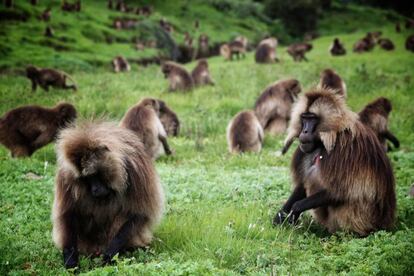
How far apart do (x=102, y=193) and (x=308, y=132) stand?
8.77 ft

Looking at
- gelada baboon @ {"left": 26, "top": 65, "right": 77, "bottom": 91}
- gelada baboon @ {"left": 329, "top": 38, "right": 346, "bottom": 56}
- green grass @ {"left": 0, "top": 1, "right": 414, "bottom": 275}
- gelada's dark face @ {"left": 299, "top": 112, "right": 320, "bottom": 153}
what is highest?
gelada baboon @ {"left": 329, "top": 38, "right": 346, "bottom": 56}

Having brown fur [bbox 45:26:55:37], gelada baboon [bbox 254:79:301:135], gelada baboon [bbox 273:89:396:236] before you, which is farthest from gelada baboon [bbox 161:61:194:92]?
gelada baboon [bbox 273:89:396:236]

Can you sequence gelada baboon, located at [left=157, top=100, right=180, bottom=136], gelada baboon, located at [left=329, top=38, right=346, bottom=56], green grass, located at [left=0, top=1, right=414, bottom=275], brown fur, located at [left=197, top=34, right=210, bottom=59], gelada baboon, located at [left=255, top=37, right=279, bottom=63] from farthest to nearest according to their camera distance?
1. brown fur, located at [left=197, top=34, right=210, bottom=59]
2. gelada baboon, located at [left=329, top=38, right=346, bottom=56]
3. gelada baboon, located at [left=255, top=37, right=279, bottom=63]
4. gelada baboon, located at [left=157, top=100, right=180, bottom=136]
5. green grass, located at [left=0, top=1, right=414, bottom=275]

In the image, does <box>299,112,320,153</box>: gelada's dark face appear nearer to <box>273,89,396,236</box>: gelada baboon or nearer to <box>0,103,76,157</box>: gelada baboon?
<box>273,89,396,236</box>: gelada baboon

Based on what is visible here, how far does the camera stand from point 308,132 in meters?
6.40

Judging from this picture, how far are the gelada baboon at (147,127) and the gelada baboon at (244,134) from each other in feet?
5.63

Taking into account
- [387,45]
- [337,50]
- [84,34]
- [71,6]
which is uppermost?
[71,6]

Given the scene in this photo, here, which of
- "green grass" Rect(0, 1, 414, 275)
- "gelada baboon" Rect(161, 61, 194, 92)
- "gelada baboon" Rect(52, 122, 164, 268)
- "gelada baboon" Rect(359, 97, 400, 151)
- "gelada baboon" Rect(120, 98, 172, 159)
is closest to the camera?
"gelada baboon" Rect(52, 122, 164, 268)

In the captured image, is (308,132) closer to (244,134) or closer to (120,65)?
(244,134)

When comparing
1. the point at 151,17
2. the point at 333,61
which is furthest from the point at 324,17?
the point at 333,61

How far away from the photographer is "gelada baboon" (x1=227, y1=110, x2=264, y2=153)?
12.9m

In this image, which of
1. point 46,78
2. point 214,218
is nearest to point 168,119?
point 46,78

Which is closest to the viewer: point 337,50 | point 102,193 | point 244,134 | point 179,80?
point 102,193

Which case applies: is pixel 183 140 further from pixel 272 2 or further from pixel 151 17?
pixel 272 2
